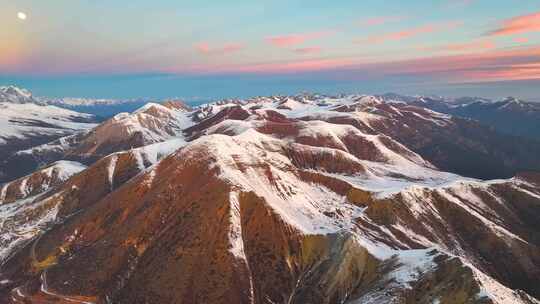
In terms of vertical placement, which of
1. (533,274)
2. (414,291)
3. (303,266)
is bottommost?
(533,274)

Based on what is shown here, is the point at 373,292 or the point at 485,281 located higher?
the point at 485,281

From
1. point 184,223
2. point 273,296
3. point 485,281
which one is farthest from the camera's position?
point 184,223

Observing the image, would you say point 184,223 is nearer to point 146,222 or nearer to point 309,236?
point 146,222

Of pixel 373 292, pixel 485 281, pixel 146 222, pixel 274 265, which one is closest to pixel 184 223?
pixel 146 222

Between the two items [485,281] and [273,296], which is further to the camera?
[273,296]

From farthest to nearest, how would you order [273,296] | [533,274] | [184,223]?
[184,223] → [533,274] → [273,296]

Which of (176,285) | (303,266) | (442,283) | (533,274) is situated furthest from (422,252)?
(176,285)

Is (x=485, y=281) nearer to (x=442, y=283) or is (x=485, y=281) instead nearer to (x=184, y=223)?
(x=442, y=283)

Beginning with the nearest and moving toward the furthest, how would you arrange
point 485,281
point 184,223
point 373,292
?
point 485,281 → point 373,292 → point 184,223

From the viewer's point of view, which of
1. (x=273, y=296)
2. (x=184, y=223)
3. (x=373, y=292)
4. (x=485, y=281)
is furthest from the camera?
(x=184, y=223)
